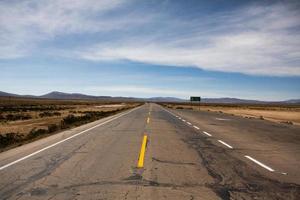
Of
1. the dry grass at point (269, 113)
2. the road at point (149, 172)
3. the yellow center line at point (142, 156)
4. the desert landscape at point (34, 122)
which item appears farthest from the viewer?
the dry grass at point (269, 113)

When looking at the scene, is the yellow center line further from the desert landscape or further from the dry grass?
the dry grass

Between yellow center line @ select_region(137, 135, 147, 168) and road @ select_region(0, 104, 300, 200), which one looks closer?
road @ select_region(0, 104, 300, 200)

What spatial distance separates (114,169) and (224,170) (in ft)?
8.78

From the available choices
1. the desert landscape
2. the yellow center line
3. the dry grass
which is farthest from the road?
the dry grass

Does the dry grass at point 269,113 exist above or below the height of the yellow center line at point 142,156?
below

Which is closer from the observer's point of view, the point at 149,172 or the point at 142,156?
the point at 149,172

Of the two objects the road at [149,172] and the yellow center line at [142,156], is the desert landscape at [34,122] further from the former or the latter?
the yellow center line at [142,156]

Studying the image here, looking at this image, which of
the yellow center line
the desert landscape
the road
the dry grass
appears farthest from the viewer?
the dry grass

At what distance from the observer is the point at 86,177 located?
6.84 metres

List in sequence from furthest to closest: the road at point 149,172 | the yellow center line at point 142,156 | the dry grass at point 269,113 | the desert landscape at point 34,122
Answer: the dry grass at point 269,113 → the desert landscape at point 34,122 → the yellow center line at point 142,156 → the road at point 149,172

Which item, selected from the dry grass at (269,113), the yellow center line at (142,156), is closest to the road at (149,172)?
the yellow center line at (142,156)

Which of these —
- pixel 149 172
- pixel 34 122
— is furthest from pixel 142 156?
pixel 34 122

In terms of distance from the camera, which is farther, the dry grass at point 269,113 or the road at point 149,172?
the dry grass at point 269,113

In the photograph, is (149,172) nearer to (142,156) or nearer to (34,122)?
(142,156)
